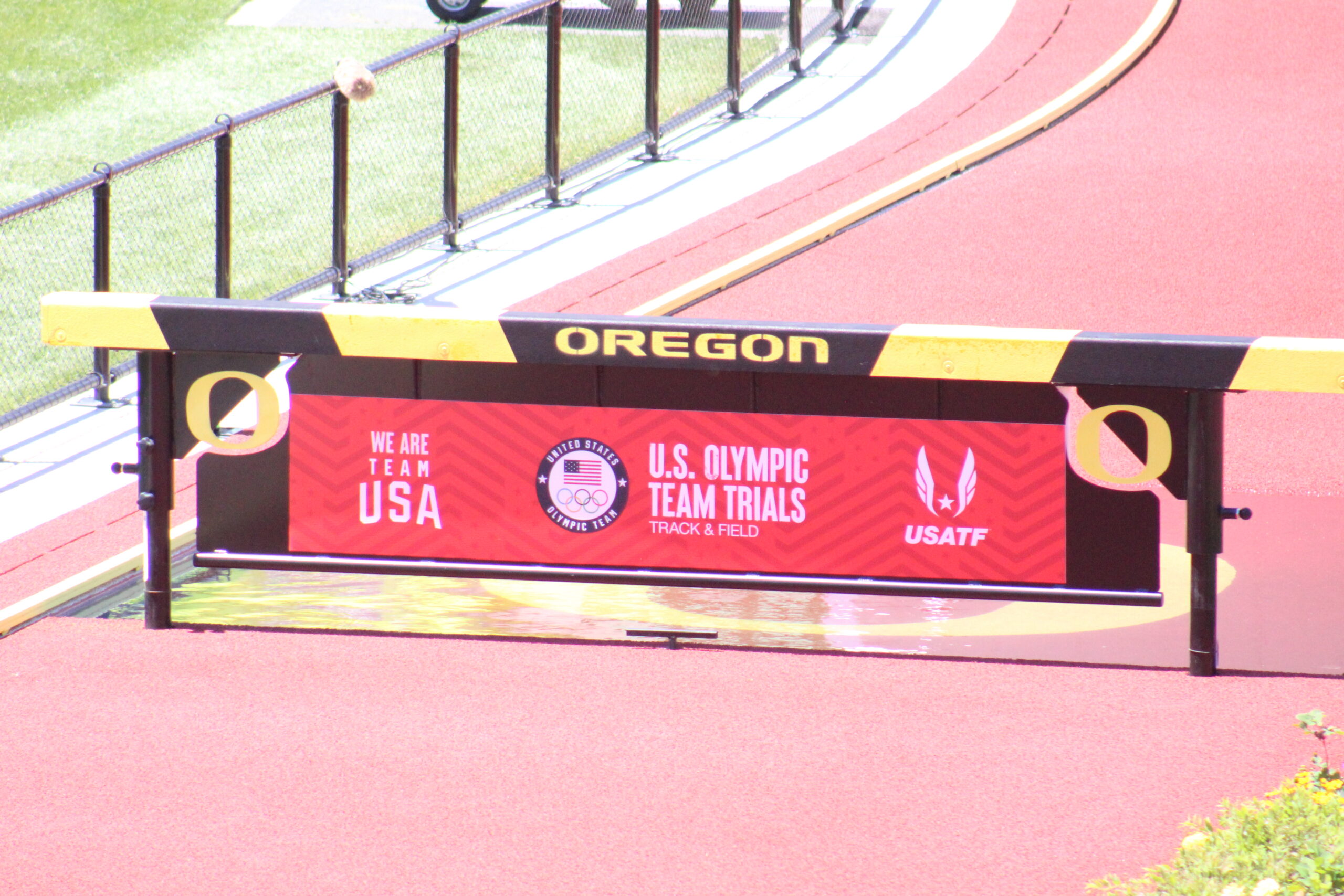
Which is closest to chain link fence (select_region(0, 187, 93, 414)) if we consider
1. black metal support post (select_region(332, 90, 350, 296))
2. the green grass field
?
the green grass field

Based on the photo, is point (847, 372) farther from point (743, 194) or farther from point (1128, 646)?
point (743, 194)

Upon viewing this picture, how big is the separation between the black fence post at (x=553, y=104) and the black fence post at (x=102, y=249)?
404 cm

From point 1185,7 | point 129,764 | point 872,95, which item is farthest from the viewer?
point 1185,7

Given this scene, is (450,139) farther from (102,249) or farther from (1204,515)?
(1204,515)

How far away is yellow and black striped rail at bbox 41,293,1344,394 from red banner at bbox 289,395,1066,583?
24 cm

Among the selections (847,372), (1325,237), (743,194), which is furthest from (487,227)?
(847,372)

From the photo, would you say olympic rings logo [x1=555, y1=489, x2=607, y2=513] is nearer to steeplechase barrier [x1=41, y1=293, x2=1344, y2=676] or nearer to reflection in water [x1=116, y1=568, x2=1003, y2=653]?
steeplechase barrier [x1=41, y1=293, x2=1344, y2=676]

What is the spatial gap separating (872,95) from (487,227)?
4341 millimetres

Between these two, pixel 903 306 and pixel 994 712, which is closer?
pixel 994 712

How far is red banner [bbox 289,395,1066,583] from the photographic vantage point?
18.3ft

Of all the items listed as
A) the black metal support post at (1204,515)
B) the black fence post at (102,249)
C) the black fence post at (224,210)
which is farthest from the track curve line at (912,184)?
the black metal support post at (1204,515)

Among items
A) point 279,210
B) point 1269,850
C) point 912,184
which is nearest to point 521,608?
point 1269,850

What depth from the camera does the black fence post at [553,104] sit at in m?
12.6

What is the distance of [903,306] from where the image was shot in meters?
10.2
